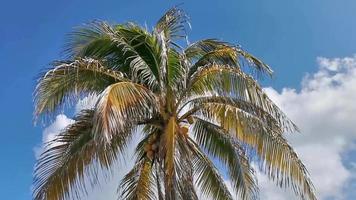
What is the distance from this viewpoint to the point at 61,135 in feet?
49.9

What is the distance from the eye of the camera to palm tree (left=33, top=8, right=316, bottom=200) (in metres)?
14.1

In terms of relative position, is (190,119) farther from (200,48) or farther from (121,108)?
(121,108)

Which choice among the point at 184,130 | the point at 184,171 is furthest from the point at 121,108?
the point at 184,130

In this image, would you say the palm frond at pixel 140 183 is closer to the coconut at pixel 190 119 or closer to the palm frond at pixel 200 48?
the coconut at pixel 190 119

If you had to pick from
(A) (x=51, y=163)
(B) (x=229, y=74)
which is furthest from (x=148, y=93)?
(A) (x=51, y=163)

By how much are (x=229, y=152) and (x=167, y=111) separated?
2412mm

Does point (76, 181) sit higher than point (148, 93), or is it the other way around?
point (148, 93)

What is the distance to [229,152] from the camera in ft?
53.3

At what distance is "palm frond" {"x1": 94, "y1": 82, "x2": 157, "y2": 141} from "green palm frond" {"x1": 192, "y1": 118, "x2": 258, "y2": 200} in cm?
197

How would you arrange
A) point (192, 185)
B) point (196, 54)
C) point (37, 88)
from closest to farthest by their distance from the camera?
1. point (37, 88)
2. point (192, 185)
3. point (196, 54)

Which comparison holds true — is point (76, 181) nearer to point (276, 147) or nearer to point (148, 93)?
point (148, 93)

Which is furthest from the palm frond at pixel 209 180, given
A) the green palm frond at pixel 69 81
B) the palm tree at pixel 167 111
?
the green palm frond at pixel 69 81

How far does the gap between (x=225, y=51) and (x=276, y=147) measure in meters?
2.89

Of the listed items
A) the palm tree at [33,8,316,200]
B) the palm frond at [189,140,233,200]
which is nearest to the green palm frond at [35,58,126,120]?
the palm tree at [33,8,316,200]
